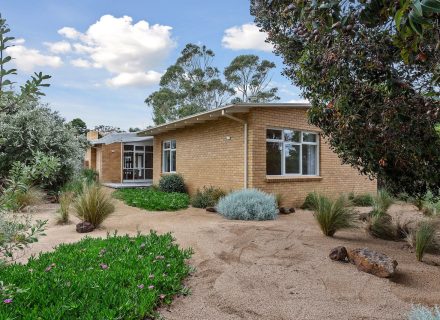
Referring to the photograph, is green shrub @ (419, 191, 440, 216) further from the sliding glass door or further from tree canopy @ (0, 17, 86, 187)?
the sliding glass door

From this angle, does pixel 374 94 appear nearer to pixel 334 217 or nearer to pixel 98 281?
pixel 334 217

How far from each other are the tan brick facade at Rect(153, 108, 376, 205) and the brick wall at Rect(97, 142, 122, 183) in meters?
8.23

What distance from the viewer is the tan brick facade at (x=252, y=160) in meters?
11.2

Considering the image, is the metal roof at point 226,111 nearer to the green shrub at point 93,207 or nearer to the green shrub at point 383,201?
the green shrub at point 383,201

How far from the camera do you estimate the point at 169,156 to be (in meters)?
17.5

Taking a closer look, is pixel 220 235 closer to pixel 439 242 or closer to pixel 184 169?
pixel 439 242

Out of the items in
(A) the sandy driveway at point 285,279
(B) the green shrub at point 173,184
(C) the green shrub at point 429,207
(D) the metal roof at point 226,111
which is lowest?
(A) the sandy driveway at point 285,279

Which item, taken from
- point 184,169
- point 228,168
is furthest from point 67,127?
point 228,168

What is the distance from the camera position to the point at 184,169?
15.4 meters

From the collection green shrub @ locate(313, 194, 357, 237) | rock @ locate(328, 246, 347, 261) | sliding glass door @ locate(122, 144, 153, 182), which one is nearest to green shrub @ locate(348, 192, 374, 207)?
green shrub @ locate(313, 194, 357, 237)

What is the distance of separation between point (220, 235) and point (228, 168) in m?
5.82

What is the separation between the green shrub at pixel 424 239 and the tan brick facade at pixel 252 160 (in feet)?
18.9

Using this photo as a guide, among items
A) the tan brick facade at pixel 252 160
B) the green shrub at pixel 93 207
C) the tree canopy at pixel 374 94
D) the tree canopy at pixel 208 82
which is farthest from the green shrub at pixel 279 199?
the tree canopy at pixel 208 82

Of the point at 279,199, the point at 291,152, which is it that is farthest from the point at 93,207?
the point at 291,152
